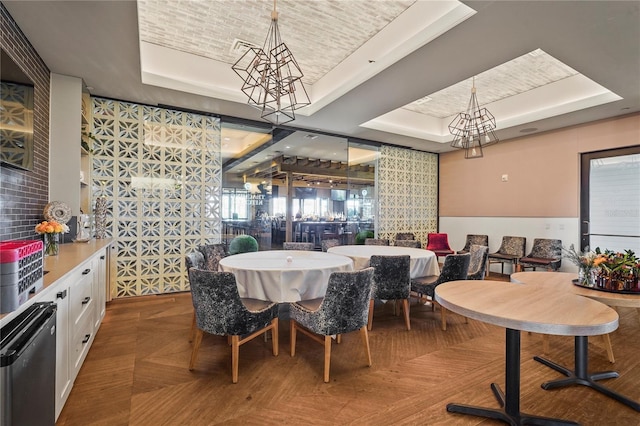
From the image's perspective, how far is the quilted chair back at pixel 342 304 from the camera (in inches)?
102

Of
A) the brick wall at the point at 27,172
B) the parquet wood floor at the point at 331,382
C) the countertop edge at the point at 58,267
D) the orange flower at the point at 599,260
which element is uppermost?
the brick wall at the point at 27,172

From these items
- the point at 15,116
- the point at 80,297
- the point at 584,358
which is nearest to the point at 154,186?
the point at 15,116

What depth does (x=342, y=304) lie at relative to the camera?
261cm

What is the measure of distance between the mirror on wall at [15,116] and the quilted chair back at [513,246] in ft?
25.6

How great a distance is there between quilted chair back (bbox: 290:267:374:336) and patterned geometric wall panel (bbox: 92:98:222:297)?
3.50 m

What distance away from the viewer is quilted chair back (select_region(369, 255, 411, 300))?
3713mm

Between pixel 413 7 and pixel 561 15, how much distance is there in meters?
1.35

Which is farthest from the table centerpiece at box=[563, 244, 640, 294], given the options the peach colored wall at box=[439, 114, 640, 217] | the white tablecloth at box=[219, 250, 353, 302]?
the peach colored wall at box=[439, 114, 640, 217]

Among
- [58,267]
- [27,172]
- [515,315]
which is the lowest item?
[515,315]

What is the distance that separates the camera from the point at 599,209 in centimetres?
569

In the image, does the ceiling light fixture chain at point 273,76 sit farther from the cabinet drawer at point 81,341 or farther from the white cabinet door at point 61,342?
the cabinet drawer at point 81,341

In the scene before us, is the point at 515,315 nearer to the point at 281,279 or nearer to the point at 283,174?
the point at 281,279

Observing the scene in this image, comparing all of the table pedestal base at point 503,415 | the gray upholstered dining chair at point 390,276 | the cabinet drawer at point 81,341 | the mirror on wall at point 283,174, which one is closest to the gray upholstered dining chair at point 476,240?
the mirror on wall at point 283,174

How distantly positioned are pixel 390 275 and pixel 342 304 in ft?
4.24
